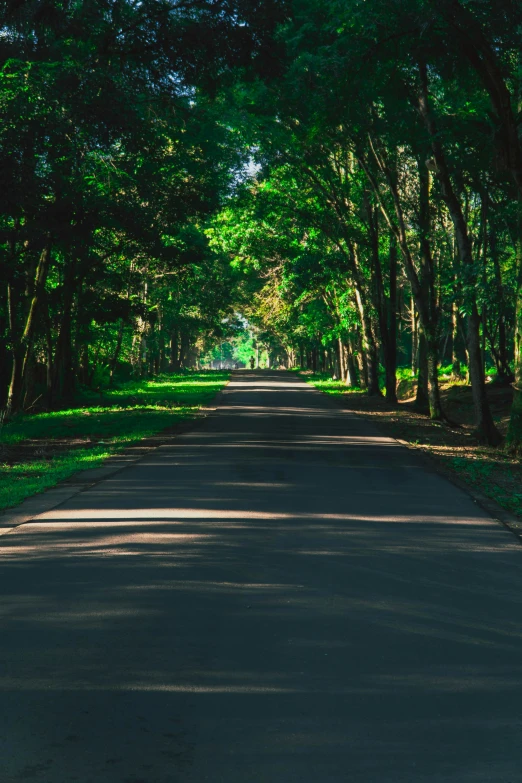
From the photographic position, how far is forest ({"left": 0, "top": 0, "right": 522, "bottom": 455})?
15.7 meters

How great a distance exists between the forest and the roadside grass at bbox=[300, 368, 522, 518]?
2.87 feet

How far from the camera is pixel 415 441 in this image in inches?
806

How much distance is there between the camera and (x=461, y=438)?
21.6 m

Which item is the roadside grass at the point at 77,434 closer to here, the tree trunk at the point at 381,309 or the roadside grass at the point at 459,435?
the roadside grass at the point at 459,435

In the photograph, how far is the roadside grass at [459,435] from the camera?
45.4 feet

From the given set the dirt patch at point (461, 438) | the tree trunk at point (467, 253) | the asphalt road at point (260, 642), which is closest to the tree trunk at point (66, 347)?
the dirt patch at point (461, 438)

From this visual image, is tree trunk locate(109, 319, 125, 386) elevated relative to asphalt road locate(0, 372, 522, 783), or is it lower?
elevated

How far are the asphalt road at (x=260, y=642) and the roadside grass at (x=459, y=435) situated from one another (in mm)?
2483

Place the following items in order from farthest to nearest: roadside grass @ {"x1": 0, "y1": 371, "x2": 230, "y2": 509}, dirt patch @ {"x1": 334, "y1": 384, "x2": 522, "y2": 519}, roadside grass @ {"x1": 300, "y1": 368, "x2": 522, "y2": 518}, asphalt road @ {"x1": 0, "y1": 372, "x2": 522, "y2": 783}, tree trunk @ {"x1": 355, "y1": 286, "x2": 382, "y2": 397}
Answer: tree trunk @ {"x1": 355, "y1": 286, "x2": 382, "y2": 397} → roadside grass @ {"x1": 0, "y1": 371, "x2": 230, "y2": 509} → roadside grass @ {"x1": 300, "y1": 368, "x2": 522, "y2": 518} → dirt patch @ {"x1": 334, "y1": 384, "x2": 522, "y2": 519} → asphalt road @ {"x1": 0, "y1": 372, "x2": 522, "y2": 783}

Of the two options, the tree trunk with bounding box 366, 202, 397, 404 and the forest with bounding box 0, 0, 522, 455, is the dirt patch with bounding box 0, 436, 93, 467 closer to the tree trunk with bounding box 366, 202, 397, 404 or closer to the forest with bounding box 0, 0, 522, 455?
the forest with bounding box 0, 0, 522, 455

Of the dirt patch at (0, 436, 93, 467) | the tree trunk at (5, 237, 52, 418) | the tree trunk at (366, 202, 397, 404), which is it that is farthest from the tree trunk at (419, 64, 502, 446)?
the tree trunk at (366, 202, 397, 404)

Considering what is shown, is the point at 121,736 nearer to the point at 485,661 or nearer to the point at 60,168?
the point at 485,661

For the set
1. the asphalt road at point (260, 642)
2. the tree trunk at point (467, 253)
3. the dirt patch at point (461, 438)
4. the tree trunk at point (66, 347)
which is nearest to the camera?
the asphalt road at point (260, 642)

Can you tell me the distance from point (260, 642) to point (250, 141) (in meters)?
27.0
